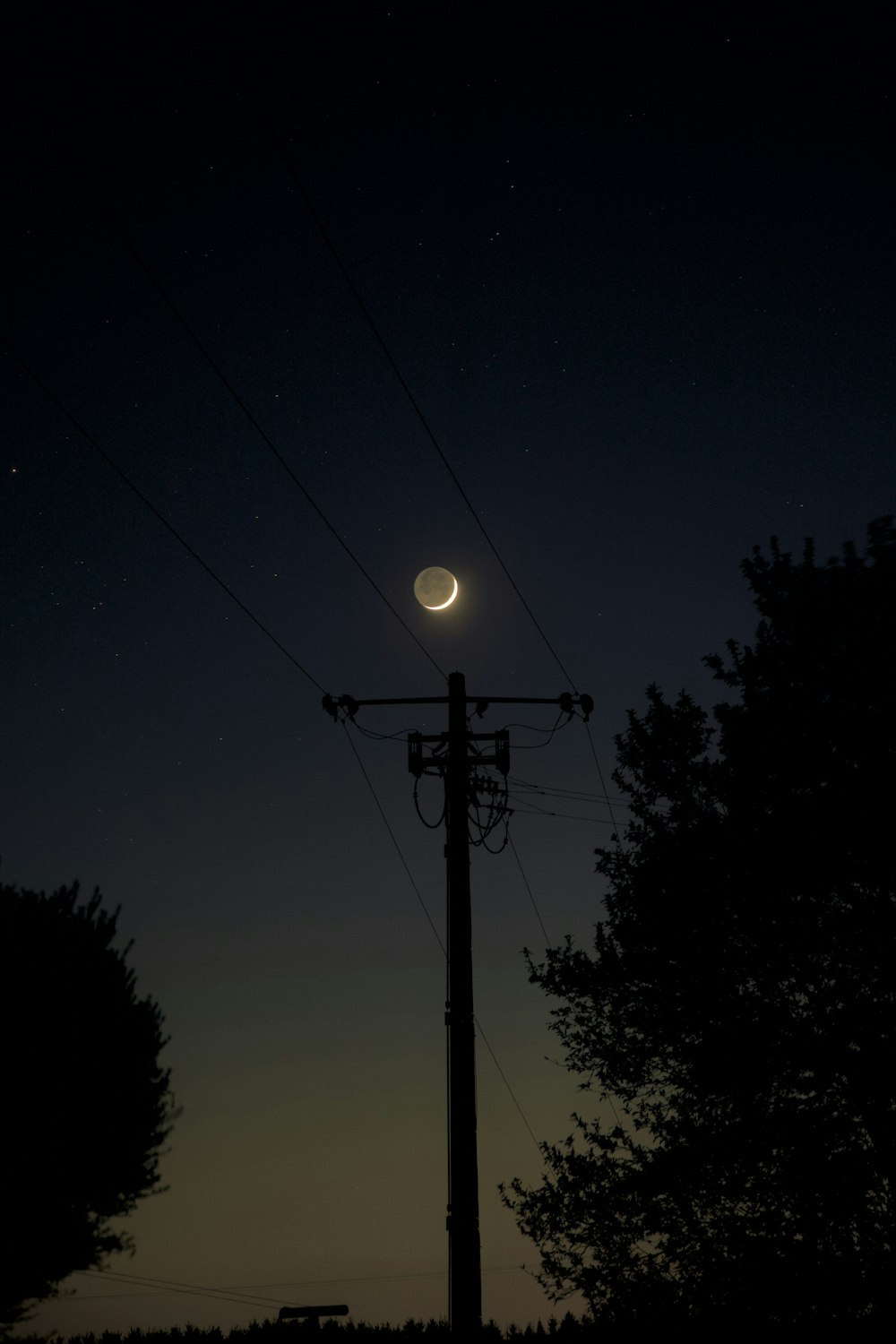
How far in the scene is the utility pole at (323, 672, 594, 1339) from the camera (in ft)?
33.1

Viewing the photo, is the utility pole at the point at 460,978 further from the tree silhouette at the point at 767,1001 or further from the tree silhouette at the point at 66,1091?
the tree silhouette at the point at 66,1091

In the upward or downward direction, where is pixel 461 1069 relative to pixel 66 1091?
downward

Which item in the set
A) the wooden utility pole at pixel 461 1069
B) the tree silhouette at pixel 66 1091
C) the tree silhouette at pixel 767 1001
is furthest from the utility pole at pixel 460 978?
the tree silhouette at pixel 66 1091

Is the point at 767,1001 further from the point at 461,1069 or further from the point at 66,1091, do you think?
the point at 66,1091

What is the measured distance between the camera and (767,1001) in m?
14.0

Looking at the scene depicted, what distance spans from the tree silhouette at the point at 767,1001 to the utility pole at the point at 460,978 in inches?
159

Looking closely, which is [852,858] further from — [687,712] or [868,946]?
[687,712]

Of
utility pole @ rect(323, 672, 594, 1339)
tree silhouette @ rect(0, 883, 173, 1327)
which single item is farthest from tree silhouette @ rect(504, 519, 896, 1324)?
tree silhouette @ rect(0, 883, 173, 1327)

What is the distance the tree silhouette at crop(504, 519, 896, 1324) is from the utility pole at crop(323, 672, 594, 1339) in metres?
4.05

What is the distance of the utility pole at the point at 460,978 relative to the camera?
10.1 m

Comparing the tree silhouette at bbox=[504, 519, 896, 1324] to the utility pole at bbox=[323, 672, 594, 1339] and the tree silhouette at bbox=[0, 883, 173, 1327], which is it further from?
the tree silhouette at bbox=[0, 883, 173, 1327]

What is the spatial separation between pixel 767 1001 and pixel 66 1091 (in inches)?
667

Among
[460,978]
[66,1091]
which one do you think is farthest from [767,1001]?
[66,1091]

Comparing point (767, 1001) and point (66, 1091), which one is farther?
point (66, 1091)
